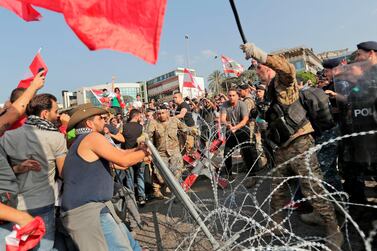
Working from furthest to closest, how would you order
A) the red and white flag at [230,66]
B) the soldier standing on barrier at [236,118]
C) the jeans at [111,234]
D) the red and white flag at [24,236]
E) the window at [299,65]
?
the window at [299,65], the red and white flag at [230,66], the soldier standing on barrier at [236,118], the jeans at [111,234], the red and white flag at [24,236]

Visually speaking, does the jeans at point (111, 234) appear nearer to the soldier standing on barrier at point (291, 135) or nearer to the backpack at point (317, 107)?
the soldier standing on barrier at point (291, 135)

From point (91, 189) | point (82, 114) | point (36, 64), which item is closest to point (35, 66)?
point (36, 64)

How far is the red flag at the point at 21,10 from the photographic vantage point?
7.10 feet

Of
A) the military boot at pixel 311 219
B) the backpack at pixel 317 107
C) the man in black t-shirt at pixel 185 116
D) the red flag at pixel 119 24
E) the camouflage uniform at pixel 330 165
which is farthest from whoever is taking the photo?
the man in black t-shirt at pixel 185 116

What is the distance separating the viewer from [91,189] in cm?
262

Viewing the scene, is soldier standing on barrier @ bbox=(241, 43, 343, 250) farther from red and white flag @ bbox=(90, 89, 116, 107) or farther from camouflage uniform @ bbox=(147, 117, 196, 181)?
red and white flag @ bbox=(90, 89, 116, 107)

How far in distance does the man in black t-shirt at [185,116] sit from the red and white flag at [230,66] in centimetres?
613

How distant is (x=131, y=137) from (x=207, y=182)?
1.87 meters

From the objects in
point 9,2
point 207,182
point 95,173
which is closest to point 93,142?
point 95,173

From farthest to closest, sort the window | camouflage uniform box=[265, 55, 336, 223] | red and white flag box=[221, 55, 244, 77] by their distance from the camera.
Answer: the window → red and white flag box=[221, 55, 244, 77] → camouflage uniform box=[265, 55, 336, 223]

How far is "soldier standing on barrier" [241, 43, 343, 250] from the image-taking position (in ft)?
10.5

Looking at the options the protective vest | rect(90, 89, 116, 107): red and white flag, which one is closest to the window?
rect(90, 89, 116, 107): red and white flag

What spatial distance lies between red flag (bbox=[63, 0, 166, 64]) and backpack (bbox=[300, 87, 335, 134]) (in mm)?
2483

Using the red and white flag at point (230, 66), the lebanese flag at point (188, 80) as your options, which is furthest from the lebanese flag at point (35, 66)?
the red and white flag at point (230, 66)
